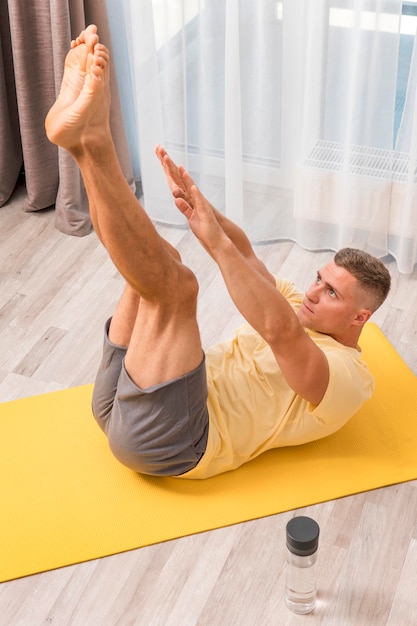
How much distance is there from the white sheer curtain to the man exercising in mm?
892

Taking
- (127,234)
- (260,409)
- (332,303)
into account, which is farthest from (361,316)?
(127,234)

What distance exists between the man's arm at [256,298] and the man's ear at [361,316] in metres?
0.24

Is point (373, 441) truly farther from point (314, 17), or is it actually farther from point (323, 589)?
point (314, 17)

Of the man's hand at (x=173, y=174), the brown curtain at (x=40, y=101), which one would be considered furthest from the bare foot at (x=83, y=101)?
the brown curtain at (x=40, y=101)

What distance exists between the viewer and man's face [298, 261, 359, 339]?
92.4 inches

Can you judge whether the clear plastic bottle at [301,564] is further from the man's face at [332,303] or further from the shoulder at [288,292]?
the shoulder at [288,292]

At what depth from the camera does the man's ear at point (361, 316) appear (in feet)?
7.73

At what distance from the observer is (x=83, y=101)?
5.99 feet

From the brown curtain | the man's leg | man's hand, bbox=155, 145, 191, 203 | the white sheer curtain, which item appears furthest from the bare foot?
the brown curtain

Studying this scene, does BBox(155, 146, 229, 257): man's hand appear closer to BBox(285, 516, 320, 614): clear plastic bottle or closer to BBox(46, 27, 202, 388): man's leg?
BBox(46, 27, 202, 388): man's leg

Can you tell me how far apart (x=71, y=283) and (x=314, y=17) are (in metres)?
1.26

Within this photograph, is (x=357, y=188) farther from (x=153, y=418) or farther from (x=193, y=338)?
(x=153, y=418)

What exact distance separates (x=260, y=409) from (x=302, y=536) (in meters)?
0.48

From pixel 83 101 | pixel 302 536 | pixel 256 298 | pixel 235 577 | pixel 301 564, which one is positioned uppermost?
pixel 83 101
